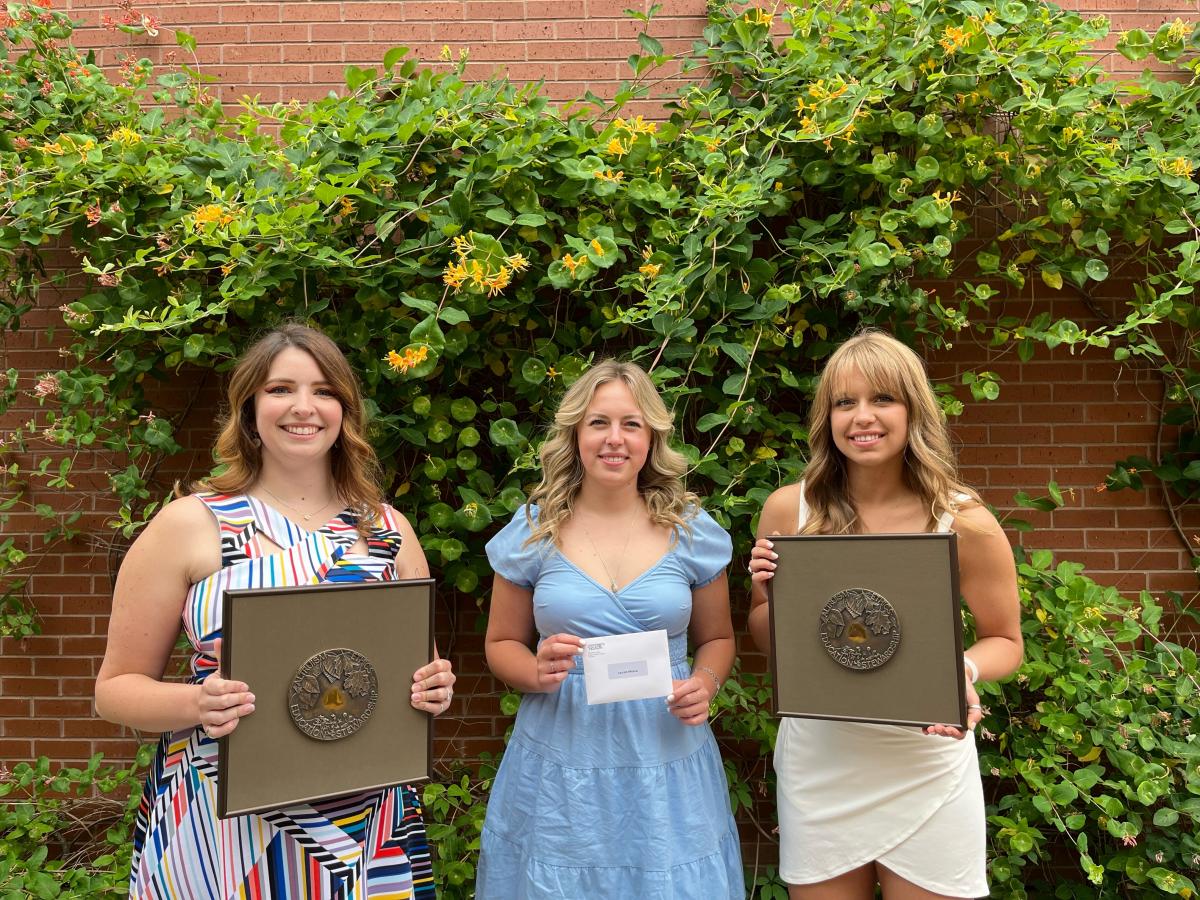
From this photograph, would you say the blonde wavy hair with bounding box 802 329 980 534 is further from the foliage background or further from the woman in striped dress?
the woman in striped dress

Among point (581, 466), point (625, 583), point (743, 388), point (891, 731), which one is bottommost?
point (891, 731)

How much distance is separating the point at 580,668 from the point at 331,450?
878 mm

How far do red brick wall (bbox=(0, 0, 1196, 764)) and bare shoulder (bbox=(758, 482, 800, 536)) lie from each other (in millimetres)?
1062

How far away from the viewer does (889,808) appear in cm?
216

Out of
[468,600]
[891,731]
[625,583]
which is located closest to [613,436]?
[625,583]

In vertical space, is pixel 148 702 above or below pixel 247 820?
above

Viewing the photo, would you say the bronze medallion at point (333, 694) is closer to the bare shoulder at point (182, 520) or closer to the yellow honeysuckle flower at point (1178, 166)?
the bare shoulder at point (182, 520)

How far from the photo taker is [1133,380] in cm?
356

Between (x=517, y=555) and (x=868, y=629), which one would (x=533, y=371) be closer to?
(x=517, y=555)

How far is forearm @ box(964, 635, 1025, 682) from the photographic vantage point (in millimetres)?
2221

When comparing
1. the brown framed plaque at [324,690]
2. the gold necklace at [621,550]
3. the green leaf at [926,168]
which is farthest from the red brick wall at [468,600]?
the brown framed plaque at [324,690]

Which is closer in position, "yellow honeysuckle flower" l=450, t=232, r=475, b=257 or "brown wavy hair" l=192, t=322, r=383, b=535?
"brown wavy hair" l=192, t=322, r=383, b=535

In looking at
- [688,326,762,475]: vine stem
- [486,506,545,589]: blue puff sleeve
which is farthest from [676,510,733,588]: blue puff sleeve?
[688,326,762,475]: vine stem

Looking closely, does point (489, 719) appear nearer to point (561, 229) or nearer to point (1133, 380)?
point (561, 229)
